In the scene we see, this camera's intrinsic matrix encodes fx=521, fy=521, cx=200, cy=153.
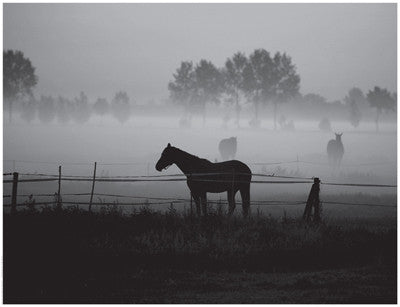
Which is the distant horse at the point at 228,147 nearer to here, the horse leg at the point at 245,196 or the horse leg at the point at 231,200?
the horse leg at the point at 245,196

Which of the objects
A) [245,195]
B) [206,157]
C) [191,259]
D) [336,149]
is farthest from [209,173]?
[206,157]

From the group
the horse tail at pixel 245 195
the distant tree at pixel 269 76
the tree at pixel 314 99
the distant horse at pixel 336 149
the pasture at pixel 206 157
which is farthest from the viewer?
the tree at pixel 314 99

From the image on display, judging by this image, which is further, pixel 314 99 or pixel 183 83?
pixel 314 99

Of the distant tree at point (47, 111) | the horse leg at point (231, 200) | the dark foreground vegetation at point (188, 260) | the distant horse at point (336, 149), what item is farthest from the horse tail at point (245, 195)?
the distant tree at point (47, 111)

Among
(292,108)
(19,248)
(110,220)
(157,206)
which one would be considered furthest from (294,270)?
(292,108)

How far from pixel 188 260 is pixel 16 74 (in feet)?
214

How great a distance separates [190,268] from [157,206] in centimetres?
1213

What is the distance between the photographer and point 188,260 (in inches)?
395

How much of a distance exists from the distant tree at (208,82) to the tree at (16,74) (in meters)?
22.3

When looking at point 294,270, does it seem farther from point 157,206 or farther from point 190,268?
point 157,206

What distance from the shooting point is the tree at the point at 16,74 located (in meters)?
68.4

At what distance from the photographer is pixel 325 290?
8.07m

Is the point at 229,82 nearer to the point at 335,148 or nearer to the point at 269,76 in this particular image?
the point at 269,76

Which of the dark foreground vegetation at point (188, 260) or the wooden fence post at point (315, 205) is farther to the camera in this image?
the wooden fence post at point (315, 205)
